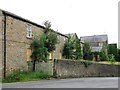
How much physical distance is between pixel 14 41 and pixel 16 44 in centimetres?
47

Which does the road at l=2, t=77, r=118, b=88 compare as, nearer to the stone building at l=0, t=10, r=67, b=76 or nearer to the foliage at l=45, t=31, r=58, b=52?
the stone building at l=0, t=10, r=67, b=76

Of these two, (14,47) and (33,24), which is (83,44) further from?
Result: (14,47)

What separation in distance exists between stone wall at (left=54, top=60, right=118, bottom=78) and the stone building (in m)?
3.60

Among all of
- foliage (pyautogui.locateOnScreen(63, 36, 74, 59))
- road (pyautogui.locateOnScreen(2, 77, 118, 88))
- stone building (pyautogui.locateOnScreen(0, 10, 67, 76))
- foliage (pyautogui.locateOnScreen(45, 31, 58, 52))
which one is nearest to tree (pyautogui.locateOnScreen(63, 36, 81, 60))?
foliage (pyautogui.locateOnScreen(63, 36, 74, 59))

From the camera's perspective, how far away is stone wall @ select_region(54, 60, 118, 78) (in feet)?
97.6

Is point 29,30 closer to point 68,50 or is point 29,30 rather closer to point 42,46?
point 42,46

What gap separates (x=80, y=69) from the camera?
34.5 meters

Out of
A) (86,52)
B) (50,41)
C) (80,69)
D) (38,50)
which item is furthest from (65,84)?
(86,52)

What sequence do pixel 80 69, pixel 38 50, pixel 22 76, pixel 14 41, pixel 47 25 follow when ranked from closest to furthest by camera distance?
pixel 22 76 → pixel 14 41 → pixel 38 50 → pixel 47 25 → pixel 80 69

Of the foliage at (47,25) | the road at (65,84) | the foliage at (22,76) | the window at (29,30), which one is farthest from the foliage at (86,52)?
the road at (65,84)

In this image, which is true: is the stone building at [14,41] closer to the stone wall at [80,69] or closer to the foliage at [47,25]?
the foliage at [47,25]

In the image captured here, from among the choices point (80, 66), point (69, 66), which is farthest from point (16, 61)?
point (80, 66)

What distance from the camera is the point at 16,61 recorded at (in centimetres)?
2650

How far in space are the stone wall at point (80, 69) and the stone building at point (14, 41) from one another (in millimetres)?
3604
